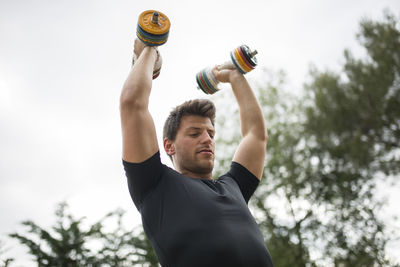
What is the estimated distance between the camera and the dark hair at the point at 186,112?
1946mm

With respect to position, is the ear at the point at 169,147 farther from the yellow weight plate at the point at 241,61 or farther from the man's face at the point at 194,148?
the yellow weight plate at the point at 241,61

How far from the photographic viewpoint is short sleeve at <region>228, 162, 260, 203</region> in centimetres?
194

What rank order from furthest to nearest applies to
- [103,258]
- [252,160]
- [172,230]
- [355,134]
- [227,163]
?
[227,163] < [355,134] < [103,258] < [252,160] < [172,230]

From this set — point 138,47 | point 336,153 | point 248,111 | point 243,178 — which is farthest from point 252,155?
point 336,153

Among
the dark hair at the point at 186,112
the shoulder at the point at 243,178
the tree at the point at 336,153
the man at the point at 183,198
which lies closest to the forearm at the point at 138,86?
the man at the point at 183,198

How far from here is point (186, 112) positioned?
196cm

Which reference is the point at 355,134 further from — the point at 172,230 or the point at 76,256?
the point at 172,230

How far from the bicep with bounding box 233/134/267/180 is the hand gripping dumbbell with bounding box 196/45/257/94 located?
0.53 metres

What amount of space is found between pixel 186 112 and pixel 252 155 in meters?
0.49

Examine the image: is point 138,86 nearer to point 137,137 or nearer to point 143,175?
point 137,137

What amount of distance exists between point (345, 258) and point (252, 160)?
1057 cm

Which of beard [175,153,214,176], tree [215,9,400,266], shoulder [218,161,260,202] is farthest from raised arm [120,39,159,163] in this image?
tree [215,9,400,266]

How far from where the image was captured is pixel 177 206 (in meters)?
1.39

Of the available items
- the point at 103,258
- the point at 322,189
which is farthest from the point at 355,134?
the point at 103,258
